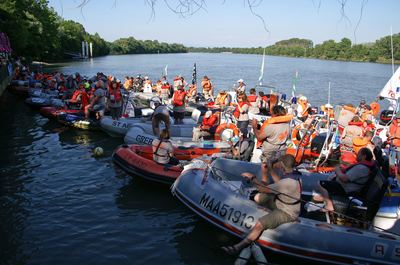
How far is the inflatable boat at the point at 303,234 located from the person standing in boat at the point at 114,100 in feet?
26.7

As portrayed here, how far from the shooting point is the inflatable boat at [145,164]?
8844 millimetres

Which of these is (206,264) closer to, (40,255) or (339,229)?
(339,229)

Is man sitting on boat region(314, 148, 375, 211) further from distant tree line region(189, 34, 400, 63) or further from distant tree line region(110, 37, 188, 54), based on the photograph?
distant tree line region(110, 37, 188, 54)

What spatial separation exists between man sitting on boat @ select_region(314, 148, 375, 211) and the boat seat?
0.08 metres

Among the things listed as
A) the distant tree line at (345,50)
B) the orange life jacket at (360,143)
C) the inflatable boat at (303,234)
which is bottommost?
the inflatable boat at (303,234)

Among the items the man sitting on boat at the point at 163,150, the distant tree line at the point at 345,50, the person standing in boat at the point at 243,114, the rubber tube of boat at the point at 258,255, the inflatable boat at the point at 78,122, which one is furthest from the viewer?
the distant tree line at the point at 345,50

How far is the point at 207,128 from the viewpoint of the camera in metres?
11.6

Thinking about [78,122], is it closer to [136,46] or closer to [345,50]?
[345,50]

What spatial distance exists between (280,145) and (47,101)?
1458cm

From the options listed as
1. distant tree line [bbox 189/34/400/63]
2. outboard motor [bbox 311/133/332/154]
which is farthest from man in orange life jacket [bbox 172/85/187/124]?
distant tree line [bbox 189/34/400/63]

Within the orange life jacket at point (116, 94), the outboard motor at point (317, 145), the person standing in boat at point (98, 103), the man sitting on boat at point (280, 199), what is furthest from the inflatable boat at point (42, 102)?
the man sitting on boat at point (280, 199)

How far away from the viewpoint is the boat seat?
6.21m

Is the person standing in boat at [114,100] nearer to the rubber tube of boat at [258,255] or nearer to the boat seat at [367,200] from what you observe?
the rubber tube of boat at [258,255]

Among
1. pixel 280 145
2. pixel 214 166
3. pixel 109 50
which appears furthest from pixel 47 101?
pixel 109 50
